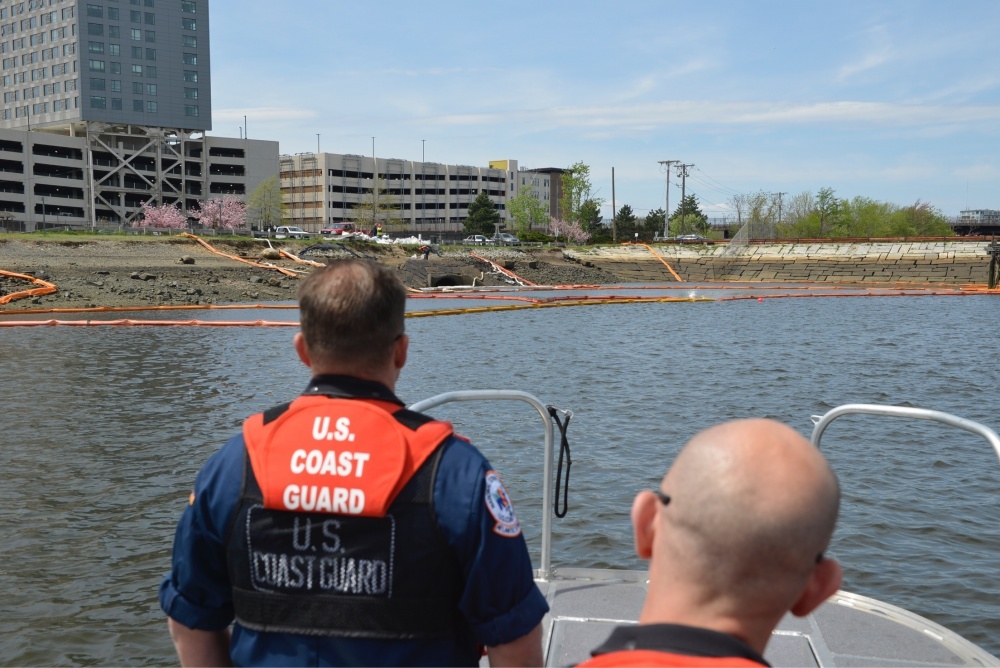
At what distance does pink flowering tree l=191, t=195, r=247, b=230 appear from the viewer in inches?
3802

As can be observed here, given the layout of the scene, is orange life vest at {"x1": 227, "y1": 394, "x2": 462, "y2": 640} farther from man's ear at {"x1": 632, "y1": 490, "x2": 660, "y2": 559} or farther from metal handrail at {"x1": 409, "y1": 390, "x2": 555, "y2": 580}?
metal handrail at {"x1": 409, "y1": 390, "x2": 555, "y2": 580}

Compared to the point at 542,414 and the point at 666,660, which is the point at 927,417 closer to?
the point at 542,414

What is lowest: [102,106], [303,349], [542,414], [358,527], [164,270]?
[164,270]

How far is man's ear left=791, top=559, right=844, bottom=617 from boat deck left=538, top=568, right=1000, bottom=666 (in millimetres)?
2529

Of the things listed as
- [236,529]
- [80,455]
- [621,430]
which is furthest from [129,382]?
[236,529]

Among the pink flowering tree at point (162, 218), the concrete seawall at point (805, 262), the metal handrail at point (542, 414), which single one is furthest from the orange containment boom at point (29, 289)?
the pink flowering tree at point (162, 218)

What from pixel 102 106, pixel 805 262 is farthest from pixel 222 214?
pixel 805 262

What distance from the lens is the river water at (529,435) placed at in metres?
6.91

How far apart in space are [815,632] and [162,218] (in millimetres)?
94532

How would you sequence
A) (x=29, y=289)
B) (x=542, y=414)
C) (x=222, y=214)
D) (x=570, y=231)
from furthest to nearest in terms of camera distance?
(x=570, y=231) → (x=222, y=214) → (x=29, y=289) → (x=542, y=414)

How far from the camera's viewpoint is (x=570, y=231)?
108m

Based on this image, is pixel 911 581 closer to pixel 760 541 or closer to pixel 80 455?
pixel 760 541

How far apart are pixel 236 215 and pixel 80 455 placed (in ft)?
300

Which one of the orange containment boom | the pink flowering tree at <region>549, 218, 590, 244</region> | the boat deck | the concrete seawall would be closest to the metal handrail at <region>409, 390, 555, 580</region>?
the boat deck
